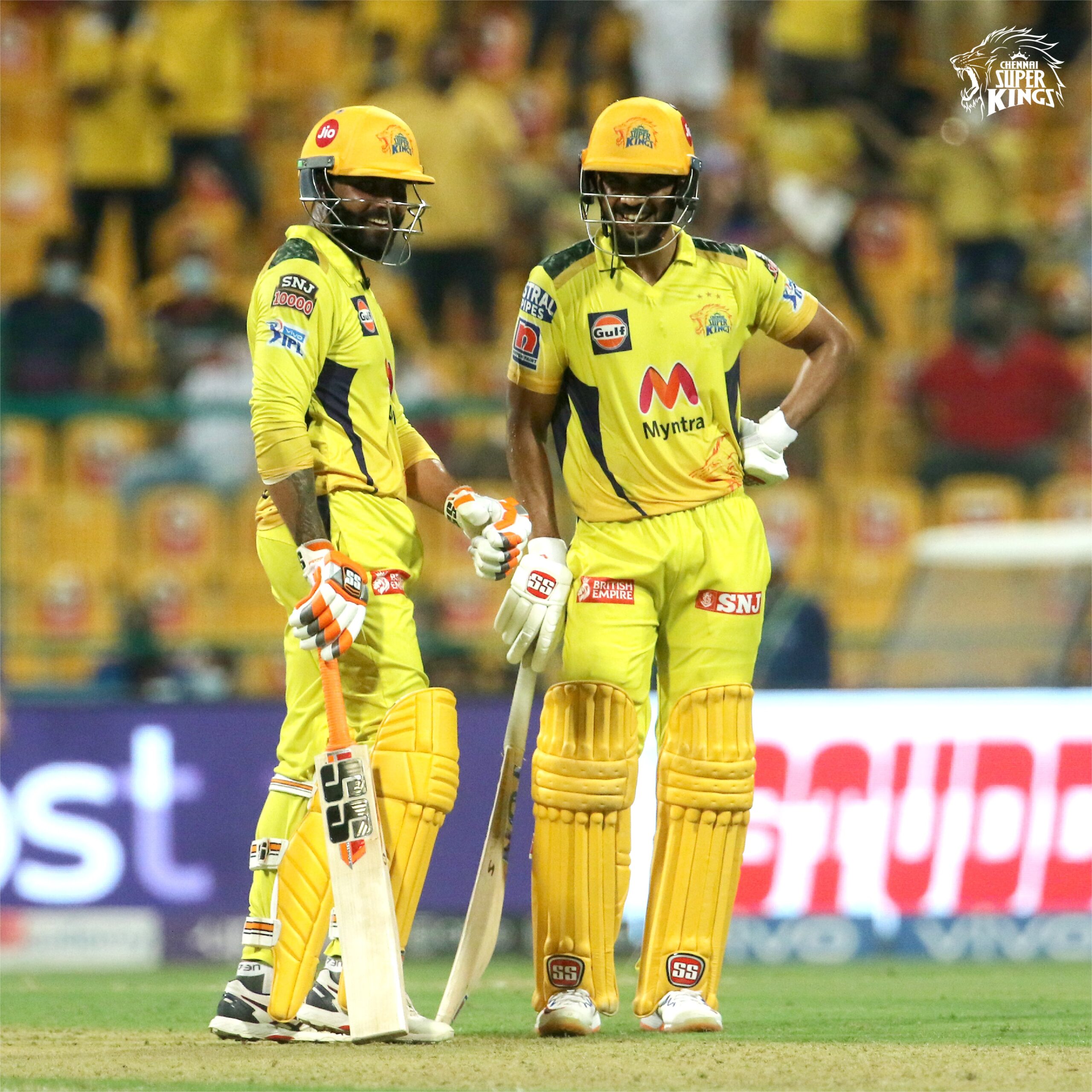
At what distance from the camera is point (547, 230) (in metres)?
12.7

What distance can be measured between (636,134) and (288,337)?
1099mm

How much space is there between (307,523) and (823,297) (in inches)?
309

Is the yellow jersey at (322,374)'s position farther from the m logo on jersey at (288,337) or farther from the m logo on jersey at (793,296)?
the m logo on jersey at (793,296)

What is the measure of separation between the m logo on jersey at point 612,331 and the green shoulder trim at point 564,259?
0.18m

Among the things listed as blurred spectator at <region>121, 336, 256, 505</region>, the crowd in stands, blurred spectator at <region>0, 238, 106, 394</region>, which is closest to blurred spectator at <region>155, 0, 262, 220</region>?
the crowd in stands

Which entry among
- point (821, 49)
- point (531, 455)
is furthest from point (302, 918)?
point (821, 49)

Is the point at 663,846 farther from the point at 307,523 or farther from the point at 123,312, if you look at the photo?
the point at 123,312

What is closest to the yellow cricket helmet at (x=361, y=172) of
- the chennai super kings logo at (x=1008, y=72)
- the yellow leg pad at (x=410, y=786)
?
the yellow leg pad at (x=410, y=786)

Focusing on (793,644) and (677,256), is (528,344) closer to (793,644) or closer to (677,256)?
(677,256)

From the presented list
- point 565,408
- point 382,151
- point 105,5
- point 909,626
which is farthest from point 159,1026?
point 105,5

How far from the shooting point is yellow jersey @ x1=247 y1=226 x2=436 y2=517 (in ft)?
17.0

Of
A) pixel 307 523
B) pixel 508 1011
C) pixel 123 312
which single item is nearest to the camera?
pixel 307 523

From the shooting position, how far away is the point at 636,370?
5.43 metres

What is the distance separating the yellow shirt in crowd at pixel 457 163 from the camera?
12.6m
